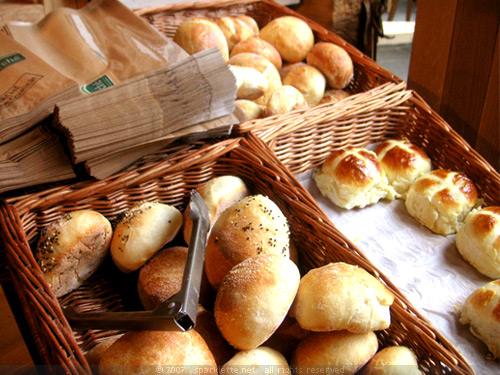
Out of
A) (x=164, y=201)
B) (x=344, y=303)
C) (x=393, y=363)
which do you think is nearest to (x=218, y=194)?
(x=164, y=201)

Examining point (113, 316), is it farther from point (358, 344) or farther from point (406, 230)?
point (406, 230)

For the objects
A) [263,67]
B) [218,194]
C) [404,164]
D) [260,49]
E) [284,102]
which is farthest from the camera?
[260,49]

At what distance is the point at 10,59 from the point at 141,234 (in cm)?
70

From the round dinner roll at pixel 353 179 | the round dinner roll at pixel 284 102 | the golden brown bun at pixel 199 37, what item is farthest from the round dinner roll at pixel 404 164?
the golden brown bun at pixel 199 37

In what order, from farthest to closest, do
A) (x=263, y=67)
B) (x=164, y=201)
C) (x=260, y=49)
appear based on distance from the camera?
(x=260, y=49) → (x=263, y=67) → (x=164, y=201)

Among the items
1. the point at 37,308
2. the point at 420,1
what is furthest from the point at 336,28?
the point at 37,308

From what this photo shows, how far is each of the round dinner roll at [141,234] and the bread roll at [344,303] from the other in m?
0.43

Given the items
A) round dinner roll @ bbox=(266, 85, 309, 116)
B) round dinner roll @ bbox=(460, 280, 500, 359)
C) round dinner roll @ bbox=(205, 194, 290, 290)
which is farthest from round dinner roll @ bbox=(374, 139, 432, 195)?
round dinner roll @ bbox=(205, 194, 290, 290)

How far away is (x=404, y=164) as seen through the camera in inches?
58.7

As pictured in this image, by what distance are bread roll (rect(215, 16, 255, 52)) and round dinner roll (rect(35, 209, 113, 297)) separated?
1.26 meters

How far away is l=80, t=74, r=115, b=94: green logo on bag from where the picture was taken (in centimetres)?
128

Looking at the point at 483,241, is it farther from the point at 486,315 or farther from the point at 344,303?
the point at 344,303

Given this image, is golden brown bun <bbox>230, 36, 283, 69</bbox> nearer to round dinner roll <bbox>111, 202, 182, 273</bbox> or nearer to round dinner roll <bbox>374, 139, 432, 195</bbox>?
round dinner roll <bbox>374, 139, 432, 195</bbox>

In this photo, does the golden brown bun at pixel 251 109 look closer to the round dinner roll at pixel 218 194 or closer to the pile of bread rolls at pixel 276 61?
the pile of bread rolls at pixel 276 61
